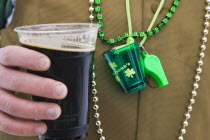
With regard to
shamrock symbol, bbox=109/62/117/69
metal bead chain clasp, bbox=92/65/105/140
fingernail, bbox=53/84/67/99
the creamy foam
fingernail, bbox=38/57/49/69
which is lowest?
metal bead chain clasp, bbox=92/65/105/140

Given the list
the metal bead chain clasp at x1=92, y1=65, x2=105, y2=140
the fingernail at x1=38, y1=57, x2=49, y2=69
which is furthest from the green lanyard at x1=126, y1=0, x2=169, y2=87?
the fingernail at x1=38, y1=57, x2=49, y2=69

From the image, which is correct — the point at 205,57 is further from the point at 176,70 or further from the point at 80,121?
the point at 80,121

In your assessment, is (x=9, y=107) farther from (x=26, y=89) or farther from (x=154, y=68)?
(x=154, y=68)

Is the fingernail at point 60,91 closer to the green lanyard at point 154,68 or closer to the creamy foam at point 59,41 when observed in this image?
the creamy foam at point 59,41

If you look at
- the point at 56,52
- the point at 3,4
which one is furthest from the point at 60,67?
the point at 3,4

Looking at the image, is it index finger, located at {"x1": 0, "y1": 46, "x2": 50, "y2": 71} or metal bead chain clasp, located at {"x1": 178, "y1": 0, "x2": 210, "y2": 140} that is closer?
index finger, located at {"x1": 0, "y1": 46, "x2": 50, "y2": 71}

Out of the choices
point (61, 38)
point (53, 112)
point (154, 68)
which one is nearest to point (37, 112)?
point (53, 112)

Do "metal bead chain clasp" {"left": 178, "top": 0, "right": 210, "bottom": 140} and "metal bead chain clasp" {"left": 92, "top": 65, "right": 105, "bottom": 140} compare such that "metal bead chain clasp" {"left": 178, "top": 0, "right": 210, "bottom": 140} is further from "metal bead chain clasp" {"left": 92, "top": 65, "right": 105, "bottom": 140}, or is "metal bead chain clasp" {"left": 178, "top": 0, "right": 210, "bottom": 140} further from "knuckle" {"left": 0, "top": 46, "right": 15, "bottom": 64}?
"knuckle" {"left": 0, "top": 46, "right": 15, "bottom": 64}
